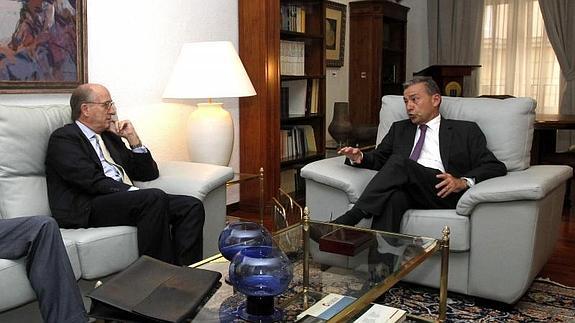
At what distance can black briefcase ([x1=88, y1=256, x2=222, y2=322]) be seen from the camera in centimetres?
152

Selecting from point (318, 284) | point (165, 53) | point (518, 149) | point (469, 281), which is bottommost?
point (469, 281)

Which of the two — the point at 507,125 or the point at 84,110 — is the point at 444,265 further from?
the point at 84,110

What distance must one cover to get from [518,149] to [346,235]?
3.89 ft

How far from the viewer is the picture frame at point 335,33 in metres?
5.25

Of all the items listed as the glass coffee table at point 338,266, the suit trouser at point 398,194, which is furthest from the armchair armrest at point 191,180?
the suit trouser at point 398,194

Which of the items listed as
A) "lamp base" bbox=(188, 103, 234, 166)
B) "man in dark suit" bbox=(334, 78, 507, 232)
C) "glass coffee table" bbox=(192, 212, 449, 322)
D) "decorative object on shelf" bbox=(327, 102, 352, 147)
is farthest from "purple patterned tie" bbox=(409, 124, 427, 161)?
"decorative object on shelf" bbox=(327, 102, 352, 147)

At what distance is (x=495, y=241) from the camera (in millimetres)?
2508

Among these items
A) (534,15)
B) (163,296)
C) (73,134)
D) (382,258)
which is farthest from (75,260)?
(534,15)

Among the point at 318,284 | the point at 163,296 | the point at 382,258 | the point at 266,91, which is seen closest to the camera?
the point at 163,296

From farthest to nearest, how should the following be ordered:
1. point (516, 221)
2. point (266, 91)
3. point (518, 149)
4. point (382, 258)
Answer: point (266, 91)
point (518, 149)
point (516, 221)
point (382, 258)

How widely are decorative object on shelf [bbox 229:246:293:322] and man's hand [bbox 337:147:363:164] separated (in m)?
1.41

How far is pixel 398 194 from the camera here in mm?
2736

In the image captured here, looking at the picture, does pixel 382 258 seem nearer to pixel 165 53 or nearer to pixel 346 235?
pixel 346 235

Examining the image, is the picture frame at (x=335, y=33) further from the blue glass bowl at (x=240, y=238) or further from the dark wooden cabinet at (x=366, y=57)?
the blue glass bowl at (x=240, y=238)
